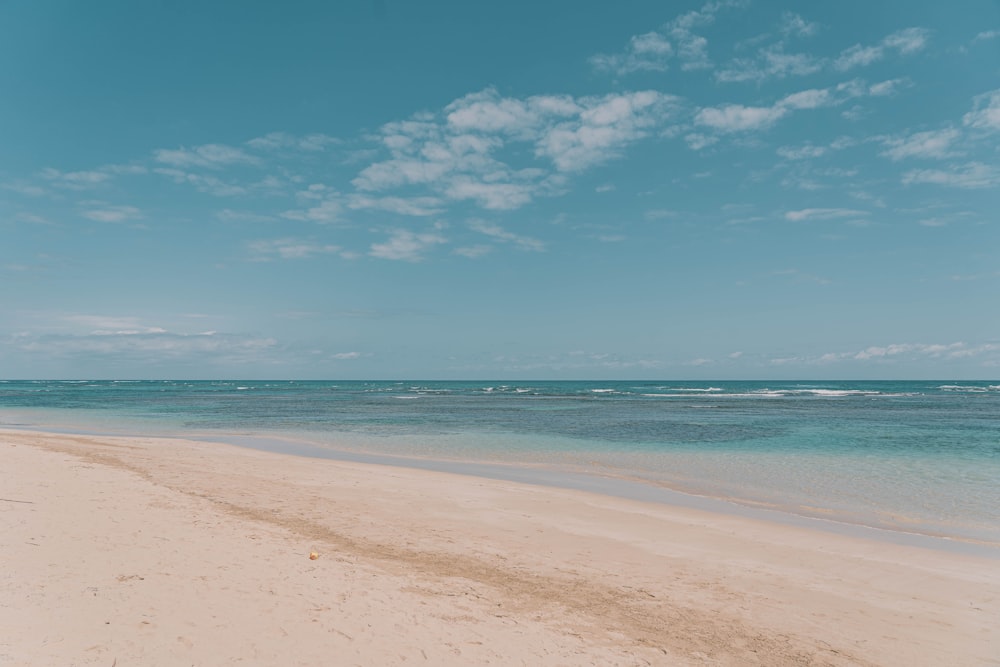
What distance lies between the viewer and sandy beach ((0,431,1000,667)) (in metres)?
5.74

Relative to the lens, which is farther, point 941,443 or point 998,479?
point 941,443

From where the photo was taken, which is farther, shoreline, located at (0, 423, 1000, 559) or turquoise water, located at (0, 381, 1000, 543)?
turquoise water, located at (0, 381, 1000, 543)

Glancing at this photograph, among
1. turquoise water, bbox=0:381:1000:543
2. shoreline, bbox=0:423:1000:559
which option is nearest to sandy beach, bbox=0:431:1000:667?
shoreline, bbox=0:423:1000:559

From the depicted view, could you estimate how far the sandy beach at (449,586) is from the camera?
18.8 feet

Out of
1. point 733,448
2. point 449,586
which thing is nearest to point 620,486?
point 449,586

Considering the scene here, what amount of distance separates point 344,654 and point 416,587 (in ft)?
6.42

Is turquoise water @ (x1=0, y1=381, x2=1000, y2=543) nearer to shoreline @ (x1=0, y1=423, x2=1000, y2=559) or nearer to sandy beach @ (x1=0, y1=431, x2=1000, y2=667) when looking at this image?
shoreline @ (x1=0, y1=423, x2=1000, y2=559)

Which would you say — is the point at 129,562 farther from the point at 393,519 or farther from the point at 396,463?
the point at 396,463

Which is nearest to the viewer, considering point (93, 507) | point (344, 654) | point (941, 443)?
point (344, 654)

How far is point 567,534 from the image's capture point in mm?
10562

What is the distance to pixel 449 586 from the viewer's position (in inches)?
297

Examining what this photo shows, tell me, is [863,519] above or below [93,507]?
below

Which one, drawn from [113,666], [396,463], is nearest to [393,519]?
[113,666]

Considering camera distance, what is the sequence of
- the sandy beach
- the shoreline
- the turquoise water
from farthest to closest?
1. the turquoise water
2. the shoreline
3. the sandy beach
